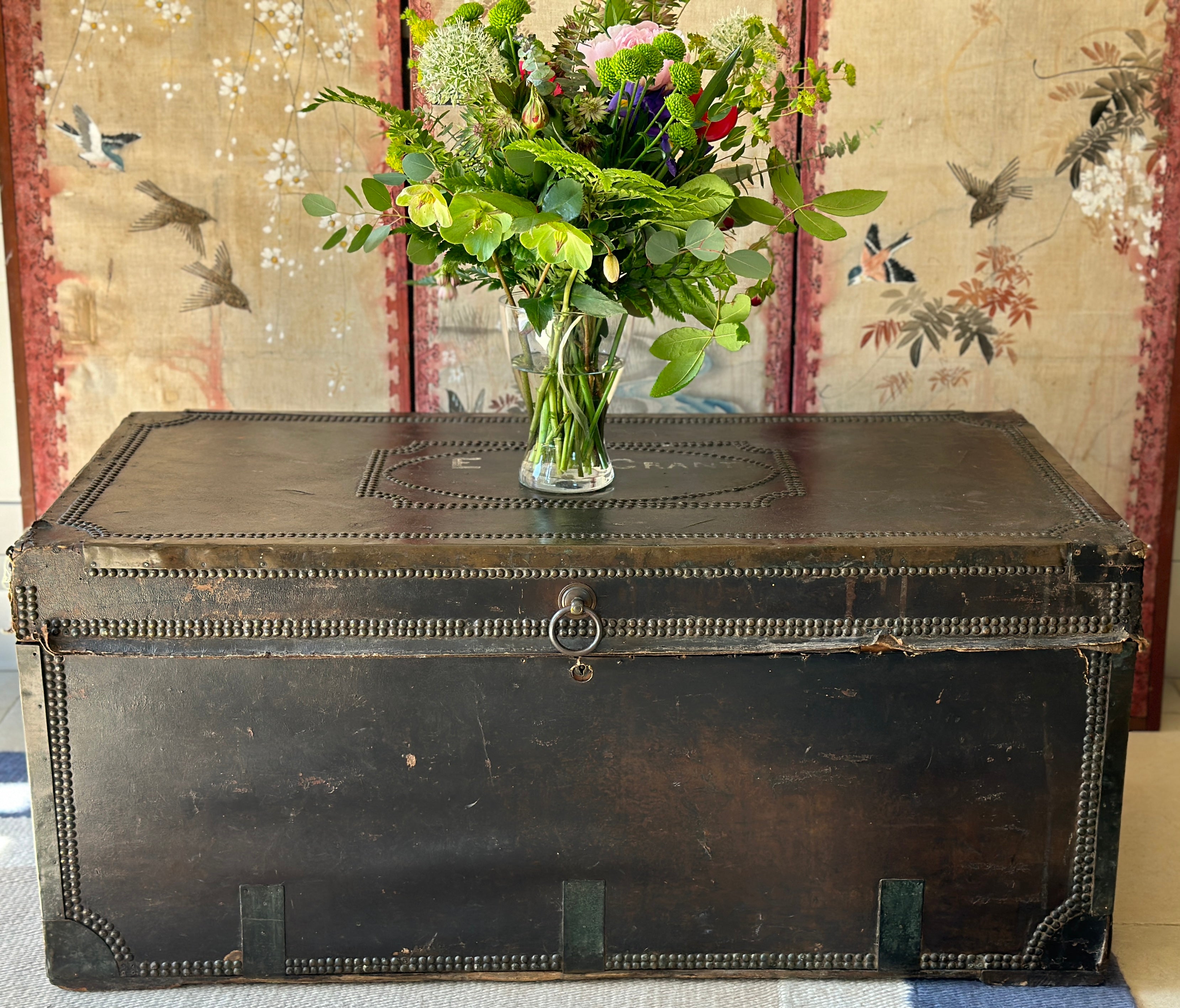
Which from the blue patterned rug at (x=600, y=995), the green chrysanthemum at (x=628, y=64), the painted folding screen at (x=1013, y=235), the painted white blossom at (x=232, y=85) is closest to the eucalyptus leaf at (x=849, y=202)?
the green chrysanthemum at (x=628, y=64)

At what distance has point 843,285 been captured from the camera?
8.30ft

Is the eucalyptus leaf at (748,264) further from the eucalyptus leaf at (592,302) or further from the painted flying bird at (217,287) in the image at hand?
the painted flying bird at (217,287)

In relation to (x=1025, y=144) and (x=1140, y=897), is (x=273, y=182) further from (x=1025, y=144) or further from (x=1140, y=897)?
(x=1140, y=897)

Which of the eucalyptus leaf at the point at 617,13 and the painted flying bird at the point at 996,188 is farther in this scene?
the painted flying bird at the point at 996,188

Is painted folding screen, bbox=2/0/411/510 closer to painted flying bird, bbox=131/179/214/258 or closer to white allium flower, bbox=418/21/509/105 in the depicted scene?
painted flying bird, bbox=131/179/214/258

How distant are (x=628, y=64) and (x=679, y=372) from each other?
41 centimetres

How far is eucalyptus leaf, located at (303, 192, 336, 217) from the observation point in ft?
5.83

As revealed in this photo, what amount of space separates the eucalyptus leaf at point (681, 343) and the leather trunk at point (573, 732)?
0.81 ft

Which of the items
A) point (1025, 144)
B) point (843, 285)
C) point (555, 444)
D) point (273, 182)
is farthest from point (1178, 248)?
point (273, 182)

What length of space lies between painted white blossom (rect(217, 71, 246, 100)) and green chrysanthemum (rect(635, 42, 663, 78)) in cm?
118

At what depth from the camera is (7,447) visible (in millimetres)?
2641

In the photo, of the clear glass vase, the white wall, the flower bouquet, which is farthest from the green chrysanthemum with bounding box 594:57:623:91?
the white wall

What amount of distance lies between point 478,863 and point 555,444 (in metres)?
0.63

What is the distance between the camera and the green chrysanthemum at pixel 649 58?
1514 millimetres
